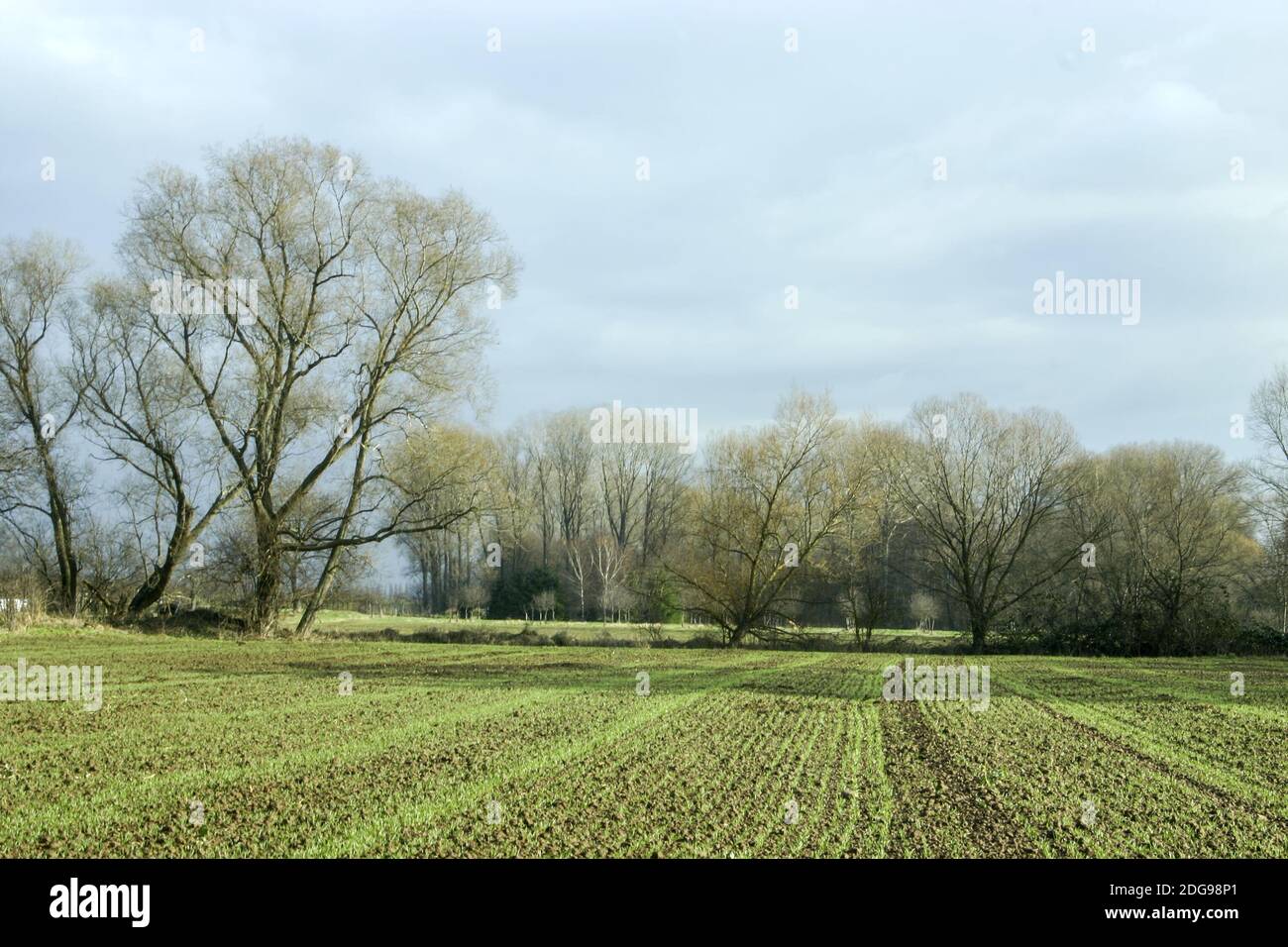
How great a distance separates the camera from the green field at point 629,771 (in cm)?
714

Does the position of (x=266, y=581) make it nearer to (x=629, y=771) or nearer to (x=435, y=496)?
(x=435, y=496)

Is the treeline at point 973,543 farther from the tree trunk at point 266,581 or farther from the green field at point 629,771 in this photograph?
the green field at point 629,771

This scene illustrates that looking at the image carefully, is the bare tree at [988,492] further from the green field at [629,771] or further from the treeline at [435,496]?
the green field at [629,771]

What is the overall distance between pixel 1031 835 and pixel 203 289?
32.3 meters

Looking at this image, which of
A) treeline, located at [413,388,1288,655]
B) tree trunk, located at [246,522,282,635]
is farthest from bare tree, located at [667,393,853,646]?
tree trunk, located at [246,522,282,635]

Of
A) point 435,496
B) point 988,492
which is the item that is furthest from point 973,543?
point 435,496

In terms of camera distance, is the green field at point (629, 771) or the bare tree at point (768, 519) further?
the bare tree at point (768, 519)

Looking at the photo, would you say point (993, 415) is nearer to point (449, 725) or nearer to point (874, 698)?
point (874, 698)

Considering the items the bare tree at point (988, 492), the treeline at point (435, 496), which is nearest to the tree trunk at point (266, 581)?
the treeline at point (435, 496)

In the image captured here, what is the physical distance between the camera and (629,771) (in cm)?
974

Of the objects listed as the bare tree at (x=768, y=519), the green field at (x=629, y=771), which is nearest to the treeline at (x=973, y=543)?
the bare tree at (x=768, y=519)

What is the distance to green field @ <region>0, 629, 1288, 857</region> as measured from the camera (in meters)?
7.14

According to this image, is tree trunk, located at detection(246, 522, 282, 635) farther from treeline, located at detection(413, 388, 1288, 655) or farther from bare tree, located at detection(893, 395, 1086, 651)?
bare tree, located at detection(893, 395, 1086, 651)

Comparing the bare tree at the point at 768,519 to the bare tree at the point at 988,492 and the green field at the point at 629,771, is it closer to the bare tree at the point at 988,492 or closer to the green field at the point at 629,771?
the bare tree at the point at 988,492
